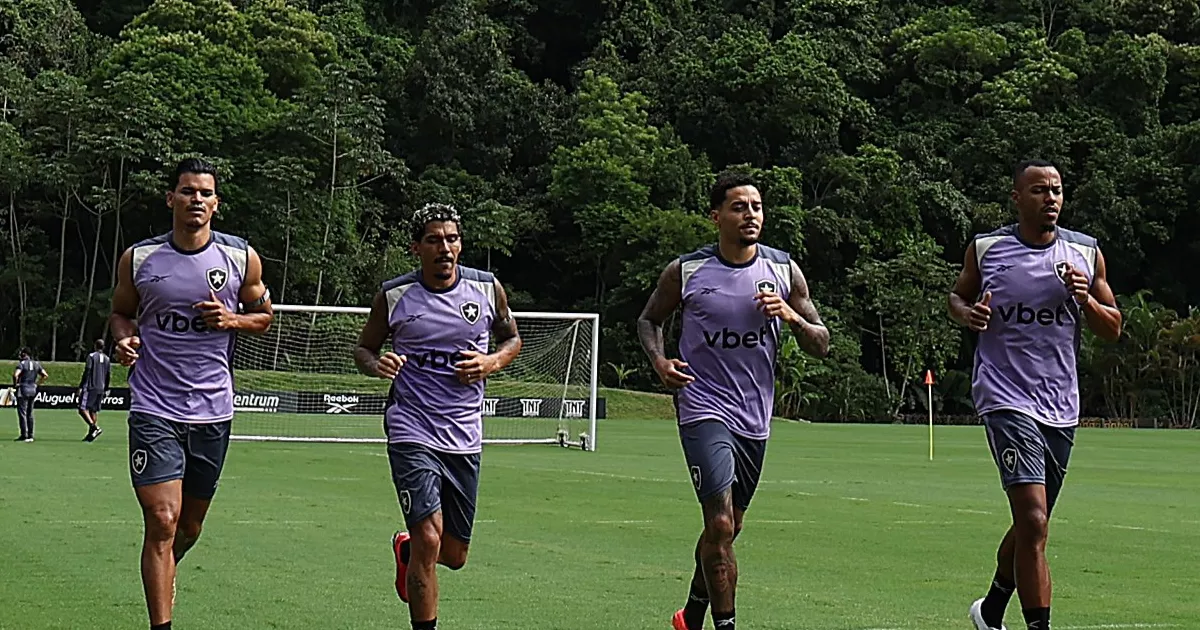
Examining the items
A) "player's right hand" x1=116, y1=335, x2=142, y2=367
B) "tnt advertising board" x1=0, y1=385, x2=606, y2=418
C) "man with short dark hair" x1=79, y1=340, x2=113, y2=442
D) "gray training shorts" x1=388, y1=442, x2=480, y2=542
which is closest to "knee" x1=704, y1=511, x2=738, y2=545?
"gray training shorts" x1=388, y1=442, x2=480, y2=542

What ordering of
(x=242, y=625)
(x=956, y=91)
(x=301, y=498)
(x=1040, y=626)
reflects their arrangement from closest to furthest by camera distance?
1. (x=1040, y=626)
2. (x=242, y=625)
3. (x=301, y=498)
4. (x=956, y=91)

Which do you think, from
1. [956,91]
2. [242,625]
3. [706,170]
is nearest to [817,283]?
[706,170]

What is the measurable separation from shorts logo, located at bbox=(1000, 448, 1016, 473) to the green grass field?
48.3 inches

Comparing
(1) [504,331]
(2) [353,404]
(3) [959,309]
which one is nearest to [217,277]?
(1) [504,331]

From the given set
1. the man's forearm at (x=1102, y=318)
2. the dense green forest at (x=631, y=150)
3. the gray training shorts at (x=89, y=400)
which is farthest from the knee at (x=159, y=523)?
the dense green forest at (x=631, y=150)

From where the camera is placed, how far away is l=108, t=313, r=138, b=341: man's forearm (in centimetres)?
846

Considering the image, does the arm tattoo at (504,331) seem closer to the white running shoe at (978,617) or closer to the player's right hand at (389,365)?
the player's right hand at (389,365)

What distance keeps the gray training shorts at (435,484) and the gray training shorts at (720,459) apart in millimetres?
1113

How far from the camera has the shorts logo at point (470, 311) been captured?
8.41m

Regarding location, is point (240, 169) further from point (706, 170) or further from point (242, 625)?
point (242, 625)

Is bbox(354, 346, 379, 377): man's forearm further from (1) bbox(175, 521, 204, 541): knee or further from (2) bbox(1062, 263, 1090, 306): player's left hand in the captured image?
(2) bbox(1062, 263, 1090, 306): player's left hand

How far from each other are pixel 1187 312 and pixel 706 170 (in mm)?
20970

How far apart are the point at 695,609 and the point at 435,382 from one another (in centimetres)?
180

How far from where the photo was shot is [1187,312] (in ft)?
224
